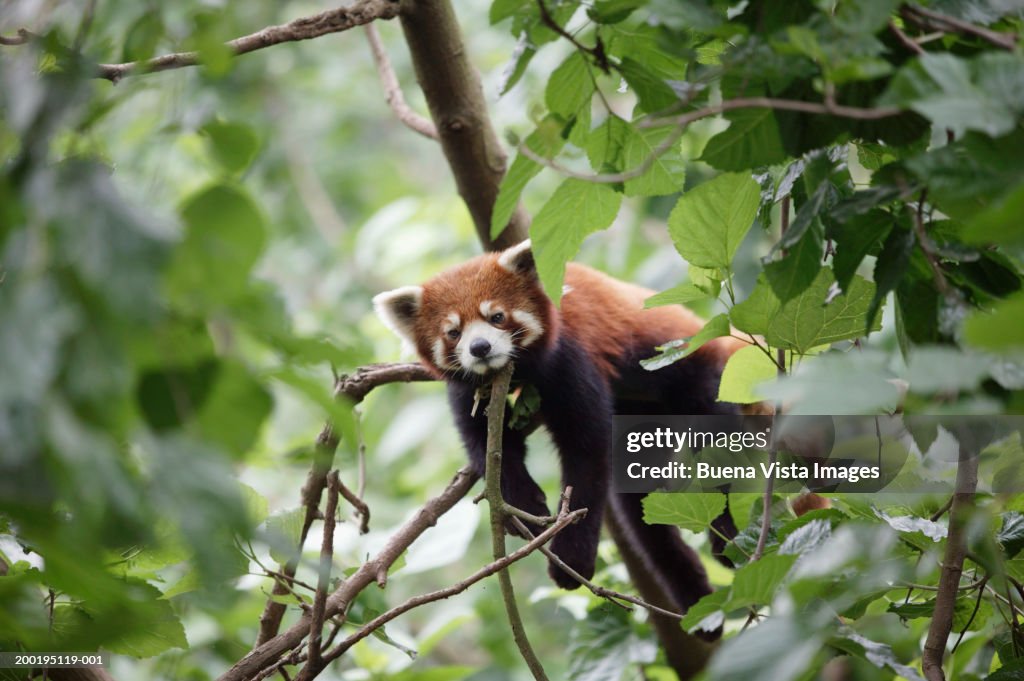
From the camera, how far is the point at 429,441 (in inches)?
268

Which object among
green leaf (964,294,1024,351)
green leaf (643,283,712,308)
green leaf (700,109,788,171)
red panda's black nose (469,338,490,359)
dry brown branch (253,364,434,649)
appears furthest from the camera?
red panda's black nose (469,338,490,359)

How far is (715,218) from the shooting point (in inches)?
62.6

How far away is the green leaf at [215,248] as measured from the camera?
2.43ft

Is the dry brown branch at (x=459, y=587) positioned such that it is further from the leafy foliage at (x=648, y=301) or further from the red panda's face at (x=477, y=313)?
the red panda's face at (x=477, y=313)

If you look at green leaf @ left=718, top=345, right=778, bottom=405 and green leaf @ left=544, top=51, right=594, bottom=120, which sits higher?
green leaf @ left=544, top=51, right=594, bottom=120

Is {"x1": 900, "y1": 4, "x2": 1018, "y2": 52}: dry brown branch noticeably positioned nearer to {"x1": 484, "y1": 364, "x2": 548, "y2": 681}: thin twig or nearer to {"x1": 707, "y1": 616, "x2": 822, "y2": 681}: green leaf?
{"x1": 707, "y1": 616, "x2": 822, "y2": 681}: green leaf

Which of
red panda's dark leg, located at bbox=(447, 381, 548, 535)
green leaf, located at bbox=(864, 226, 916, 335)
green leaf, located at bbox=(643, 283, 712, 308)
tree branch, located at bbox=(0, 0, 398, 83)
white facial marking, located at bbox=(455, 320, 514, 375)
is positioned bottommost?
red panda's dark leg, located at bbox=(447, 381, 548, 535)

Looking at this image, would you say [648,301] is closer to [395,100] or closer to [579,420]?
[579,420]

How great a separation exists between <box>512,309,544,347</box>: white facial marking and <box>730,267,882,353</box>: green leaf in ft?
4.84

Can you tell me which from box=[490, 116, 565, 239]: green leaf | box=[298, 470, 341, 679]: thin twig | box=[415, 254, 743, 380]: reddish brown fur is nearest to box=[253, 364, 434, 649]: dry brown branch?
box=[298, 470, 341, 679]: thin twig

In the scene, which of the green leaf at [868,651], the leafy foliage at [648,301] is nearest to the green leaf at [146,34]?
the leafy foliage at [648,301]

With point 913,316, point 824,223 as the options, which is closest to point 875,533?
point 913,316

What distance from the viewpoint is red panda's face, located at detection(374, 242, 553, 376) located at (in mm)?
2934

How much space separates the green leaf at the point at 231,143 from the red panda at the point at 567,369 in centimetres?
190
